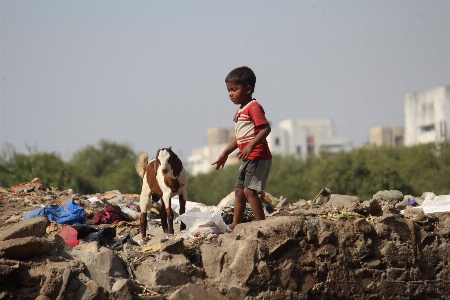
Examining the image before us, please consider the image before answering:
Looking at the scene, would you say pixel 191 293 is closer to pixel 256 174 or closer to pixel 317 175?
pixel 256 174

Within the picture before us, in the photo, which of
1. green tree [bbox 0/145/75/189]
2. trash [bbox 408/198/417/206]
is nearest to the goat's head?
trash [bbox 408/198/417/206]

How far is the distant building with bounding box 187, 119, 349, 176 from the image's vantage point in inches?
4230

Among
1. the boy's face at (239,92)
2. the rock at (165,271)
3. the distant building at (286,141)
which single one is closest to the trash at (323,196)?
the boy's face at (239,92)

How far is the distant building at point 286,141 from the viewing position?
107m

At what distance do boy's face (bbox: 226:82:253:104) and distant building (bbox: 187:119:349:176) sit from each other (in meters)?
93.9

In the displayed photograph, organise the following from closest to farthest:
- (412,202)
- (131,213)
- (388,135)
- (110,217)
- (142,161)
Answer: (142,161) < (110,217) < (412,202) < (131,213) < (388,135)

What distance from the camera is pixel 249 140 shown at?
8086mm

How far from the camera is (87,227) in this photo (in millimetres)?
8977

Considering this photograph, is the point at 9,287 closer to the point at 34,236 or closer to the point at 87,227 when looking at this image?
the point at 34,236

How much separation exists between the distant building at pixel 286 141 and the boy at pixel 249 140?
3696 inches

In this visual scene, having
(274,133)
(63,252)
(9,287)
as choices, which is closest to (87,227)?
(63,252)

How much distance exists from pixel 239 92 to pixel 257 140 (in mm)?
589

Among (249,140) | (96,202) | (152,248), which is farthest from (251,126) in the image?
(96,202)

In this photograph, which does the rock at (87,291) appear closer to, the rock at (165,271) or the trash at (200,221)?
the rock at (165,271)
